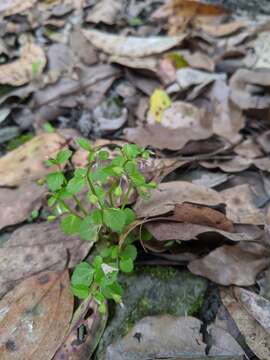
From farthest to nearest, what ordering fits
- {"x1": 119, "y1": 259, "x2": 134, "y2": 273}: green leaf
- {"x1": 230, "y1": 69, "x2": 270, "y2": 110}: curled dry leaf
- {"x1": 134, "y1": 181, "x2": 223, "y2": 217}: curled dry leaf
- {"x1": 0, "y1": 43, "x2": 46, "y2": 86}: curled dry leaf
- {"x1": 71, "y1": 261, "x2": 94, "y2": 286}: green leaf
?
{"x1": 0, "y1": 43, "x2": 46, "y2": 86}: curled dry leaf, {"x1": 230, "y1": 69, "x2": 270, "y2": 110}: curled dry leaf, {"x1": 134, "y1": 181, "x2": 223, "y2": 217}: curled dry leaf, {"x1": 119, "y1": 259, "x2": 134, "y2": 273}: green leaf, {"x1": 71, "y1": 261, "x2": 94, "y2": 286}: green leaf

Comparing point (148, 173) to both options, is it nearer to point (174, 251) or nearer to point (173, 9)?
point (174, 251)

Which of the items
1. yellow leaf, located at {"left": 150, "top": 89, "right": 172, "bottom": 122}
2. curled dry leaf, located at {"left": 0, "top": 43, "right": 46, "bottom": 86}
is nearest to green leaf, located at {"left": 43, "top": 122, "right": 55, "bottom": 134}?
curled dry leaf, located at {"left": 0, "top": 43, "right": 46, "bottom": 86}

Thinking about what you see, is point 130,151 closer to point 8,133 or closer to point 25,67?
point 8,133

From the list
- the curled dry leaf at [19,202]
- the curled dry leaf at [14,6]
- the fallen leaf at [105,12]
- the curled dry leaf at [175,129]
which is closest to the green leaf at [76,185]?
the curled dry leaf at [19,202]

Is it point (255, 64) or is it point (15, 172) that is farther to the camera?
point (255, 64)

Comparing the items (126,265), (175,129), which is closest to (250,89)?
(175,129)

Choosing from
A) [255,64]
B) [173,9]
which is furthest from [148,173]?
[173,9]

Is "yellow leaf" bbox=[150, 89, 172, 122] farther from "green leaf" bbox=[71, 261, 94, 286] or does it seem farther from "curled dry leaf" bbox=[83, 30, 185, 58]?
"green leaf" bbox=[71, 261, 94, 286]
